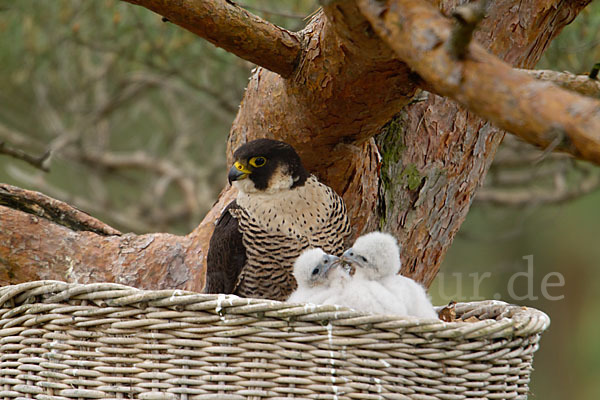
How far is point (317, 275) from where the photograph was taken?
A: 234cm

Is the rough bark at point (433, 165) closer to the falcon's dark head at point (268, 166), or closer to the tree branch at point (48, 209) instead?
the falcon's dark head at point (268, 166)

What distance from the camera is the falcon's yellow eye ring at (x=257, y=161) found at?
2684 millimetres

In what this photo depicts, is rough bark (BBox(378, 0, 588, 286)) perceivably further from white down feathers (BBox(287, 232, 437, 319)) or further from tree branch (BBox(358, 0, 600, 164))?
tree branch (BBox(358, 0, 600, 164))

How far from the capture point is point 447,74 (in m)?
1.50

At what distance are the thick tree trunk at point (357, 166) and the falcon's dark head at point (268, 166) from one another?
116 millimetres

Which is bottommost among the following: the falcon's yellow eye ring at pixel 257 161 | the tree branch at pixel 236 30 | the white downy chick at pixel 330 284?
the white downy chick at pixel 330 284

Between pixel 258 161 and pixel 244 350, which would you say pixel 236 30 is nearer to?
pixel 258 161

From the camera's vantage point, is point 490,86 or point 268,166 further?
point 268,166

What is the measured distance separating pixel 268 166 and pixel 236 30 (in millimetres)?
610

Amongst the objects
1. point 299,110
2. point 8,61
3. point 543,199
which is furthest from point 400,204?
point 8,61

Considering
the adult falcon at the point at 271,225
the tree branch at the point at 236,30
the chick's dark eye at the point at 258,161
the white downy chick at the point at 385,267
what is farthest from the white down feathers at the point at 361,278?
the tree branch at the point at 236,30

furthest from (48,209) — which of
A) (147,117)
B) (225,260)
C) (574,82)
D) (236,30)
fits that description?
(147,117)

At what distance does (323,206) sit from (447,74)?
1.27 m

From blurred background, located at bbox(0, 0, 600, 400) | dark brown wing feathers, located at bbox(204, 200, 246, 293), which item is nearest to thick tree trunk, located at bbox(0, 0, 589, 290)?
dark brown wing feathers, located at bbox(204, 200, 246, 293)
